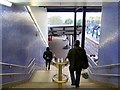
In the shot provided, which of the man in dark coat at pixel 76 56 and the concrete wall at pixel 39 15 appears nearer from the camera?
the man in dark coat at pixel 76 56

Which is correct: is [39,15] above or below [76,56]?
above

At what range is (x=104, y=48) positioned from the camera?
288 inches

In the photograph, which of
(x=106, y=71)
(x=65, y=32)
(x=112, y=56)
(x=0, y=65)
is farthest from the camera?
(x=65, y=32)

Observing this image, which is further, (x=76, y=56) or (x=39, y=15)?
(x=39, y=15)

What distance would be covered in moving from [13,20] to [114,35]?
2.61 meters

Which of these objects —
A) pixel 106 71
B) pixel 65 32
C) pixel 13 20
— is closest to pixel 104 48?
pixel 106 71

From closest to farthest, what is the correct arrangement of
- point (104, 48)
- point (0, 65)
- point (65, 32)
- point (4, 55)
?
point (0, 65)
point (4, 55)
point (104, 48)
point (65, 32)

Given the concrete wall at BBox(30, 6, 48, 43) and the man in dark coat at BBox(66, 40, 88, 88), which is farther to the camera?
the concrete wall at BBox(30, 6, 48, 43)

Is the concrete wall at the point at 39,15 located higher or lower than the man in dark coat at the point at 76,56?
higher

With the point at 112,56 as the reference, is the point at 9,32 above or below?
above

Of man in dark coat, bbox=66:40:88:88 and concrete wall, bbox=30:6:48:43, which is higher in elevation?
concrete wall, bbox=30:6:48:43

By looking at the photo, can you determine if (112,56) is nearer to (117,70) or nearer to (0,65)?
(117,70)

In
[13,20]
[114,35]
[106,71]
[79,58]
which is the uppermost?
[13,20]

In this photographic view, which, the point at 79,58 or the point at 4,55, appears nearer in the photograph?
the point at 4,55
